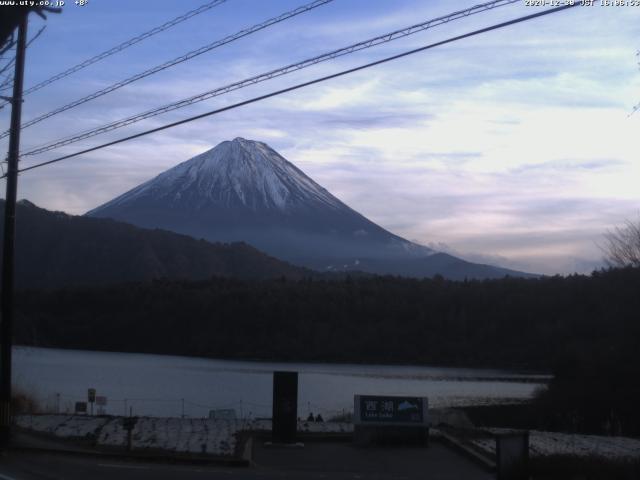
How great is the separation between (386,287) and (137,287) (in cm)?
3032

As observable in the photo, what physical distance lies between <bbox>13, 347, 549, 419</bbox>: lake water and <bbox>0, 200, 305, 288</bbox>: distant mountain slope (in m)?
63.7

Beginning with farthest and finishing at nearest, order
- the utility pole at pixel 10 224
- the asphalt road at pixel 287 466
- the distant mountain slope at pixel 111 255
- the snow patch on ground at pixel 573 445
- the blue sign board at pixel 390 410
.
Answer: the distant mountain slope at pixel 111 255 < the blue sign board at pixel 390 410 < the snow patch on ground at pixel 573 445 < the utility pole at pixel 10 224 < the asphalt road at pixel 287 466

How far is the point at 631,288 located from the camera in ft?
168

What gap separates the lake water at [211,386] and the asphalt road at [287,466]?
15.5 m

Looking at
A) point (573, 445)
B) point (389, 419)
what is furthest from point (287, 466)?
point (573, 445)

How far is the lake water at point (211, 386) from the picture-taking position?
136 ft

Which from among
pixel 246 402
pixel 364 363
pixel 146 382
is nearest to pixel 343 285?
pixel 364 363

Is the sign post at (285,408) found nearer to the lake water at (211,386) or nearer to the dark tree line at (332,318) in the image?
the lake water at (211,386)

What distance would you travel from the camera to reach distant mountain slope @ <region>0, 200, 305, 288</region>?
140 metres

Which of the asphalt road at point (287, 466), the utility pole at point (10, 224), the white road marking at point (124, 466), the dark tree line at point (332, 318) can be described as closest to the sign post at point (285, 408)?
the asphalt road at point (287, 466)

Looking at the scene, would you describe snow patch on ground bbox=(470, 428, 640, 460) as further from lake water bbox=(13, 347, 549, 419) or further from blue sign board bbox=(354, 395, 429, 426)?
lake water bbox=(13, 347, 549, 419)

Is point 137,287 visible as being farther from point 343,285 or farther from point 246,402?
point 246,402

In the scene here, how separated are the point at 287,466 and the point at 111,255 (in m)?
131

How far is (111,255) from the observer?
5753 inches
